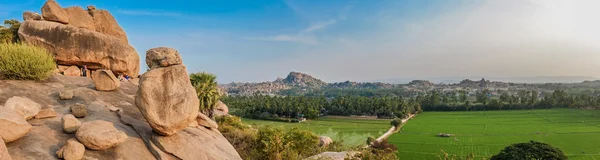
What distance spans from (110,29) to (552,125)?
9809cm

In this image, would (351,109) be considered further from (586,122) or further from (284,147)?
(284,147)

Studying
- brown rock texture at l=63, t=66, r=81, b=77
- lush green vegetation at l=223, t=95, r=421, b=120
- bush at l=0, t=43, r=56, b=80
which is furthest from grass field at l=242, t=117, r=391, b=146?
bush at l=0, t=43, r=56, b=80

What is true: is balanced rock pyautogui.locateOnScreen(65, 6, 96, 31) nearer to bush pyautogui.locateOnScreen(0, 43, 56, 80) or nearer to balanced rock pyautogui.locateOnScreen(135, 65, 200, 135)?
bush pyautogui.locateOnScreen(0, 43, 56, 80)

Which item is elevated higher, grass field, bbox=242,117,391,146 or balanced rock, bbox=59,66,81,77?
balanced rock, bbox=59,66,81,77

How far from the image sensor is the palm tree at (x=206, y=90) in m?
32.8

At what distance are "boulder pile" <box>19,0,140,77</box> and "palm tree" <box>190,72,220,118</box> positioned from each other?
7.73 m

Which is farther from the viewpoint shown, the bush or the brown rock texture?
the brown rock texture

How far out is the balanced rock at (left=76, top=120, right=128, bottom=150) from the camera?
10.3 metres

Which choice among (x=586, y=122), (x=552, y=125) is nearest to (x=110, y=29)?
(x=552, y=125)

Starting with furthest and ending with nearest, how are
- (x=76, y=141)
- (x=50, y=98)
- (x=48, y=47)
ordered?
(x=48, y=47) < (x=50, y=98) < (x=76, y=141)

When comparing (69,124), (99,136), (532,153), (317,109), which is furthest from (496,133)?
(69,124)

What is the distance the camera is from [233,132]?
98.7ft

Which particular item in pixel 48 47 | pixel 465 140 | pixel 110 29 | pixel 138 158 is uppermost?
pixel 110 29

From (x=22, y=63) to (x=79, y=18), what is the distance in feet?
36.2
